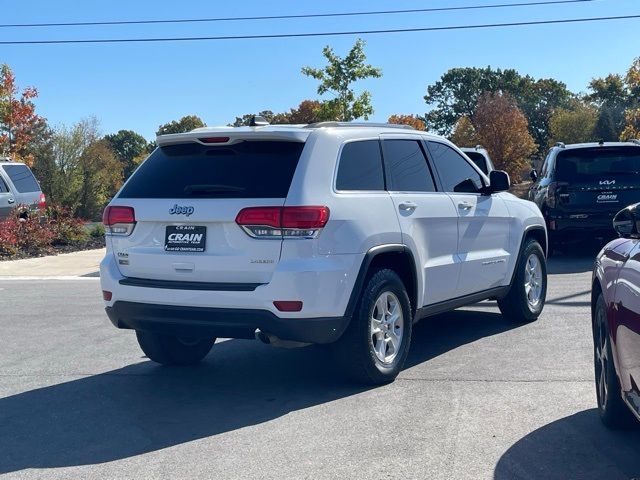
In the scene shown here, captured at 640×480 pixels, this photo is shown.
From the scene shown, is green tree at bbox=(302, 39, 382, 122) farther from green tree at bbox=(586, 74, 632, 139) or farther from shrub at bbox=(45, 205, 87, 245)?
green tree at bbox=(586, 74, 632, 139)

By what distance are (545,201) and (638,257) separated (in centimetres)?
988

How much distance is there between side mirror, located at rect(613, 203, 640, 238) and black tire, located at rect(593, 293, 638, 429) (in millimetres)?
451

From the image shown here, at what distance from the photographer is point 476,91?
9144 cm

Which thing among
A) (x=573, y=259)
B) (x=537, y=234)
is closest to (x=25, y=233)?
(x=573, y=259)

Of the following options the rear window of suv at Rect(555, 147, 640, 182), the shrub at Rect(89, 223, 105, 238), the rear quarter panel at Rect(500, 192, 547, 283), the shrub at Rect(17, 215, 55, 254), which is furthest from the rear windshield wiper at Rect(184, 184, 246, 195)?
the shrub at Rect(89, 223, 105, 238)

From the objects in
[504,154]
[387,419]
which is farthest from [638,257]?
[504,154]

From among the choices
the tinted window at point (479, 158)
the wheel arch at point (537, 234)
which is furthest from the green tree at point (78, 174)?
the wheel arch at point (537, 234)

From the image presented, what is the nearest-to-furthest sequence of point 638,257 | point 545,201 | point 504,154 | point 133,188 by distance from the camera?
point 638,257 → point 133,188 → point 545,201 → point 504,154

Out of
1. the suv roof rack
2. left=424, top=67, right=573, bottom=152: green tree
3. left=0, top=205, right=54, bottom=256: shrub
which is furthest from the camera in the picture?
left=424, top=67, right=573, bottom=152: green tree

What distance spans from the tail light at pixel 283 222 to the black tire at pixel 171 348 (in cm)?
148

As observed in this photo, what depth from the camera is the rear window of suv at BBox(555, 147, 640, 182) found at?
13.3 meters

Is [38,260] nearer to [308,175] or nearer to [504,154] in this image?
[308,175]

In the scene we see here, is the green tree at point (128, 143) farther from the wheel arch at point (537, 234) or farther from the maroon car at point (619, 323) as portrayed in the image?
the maroon car at point (619, 323)

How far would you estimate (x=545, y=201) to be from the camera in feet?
45.0
